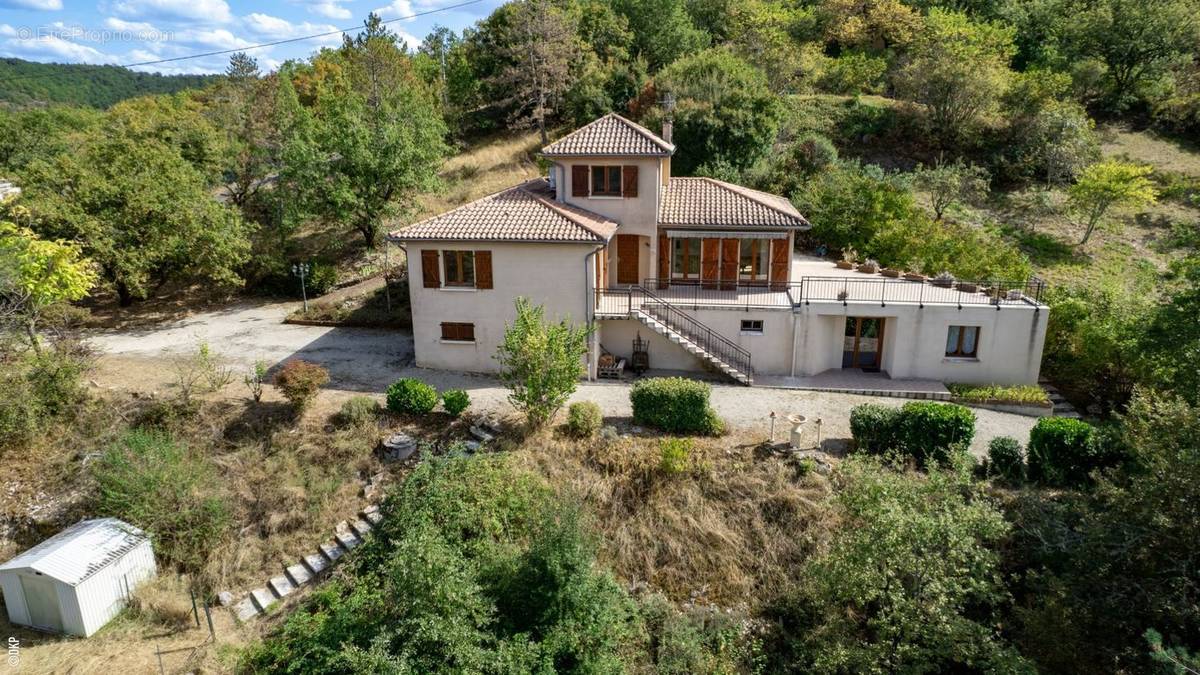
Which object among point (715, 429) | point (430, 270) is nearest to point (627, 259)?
point (430, 270)

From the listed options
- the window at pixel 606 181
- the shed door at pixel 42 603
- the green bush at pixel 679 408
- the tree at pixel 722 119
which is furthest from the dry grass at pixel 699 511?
the tree at pixel 722 119

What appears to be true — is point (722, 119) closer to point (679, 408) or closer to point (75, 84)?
point (679, 408)

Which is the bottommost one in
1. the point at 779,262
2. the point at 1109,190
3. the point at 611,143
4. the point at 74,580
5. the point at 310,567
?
the point at 310,567

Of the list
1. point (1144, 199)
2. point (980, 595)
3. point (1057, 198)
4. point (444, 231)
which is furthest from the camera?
point (1057, 198)

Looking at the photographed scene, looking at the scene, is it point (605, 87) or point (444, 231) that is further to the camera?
point (605, 87)

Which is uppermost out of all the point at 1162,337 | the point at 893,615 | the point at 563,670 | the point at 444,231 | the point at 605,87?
the point at 605,87

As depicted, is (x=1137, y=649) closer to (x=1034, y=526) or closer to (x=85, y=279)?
(x=1034, y=526)

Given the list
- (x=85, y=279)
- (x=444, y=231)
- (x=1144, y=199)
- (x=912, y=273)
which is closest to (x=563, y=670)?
(x=444, y=231)
